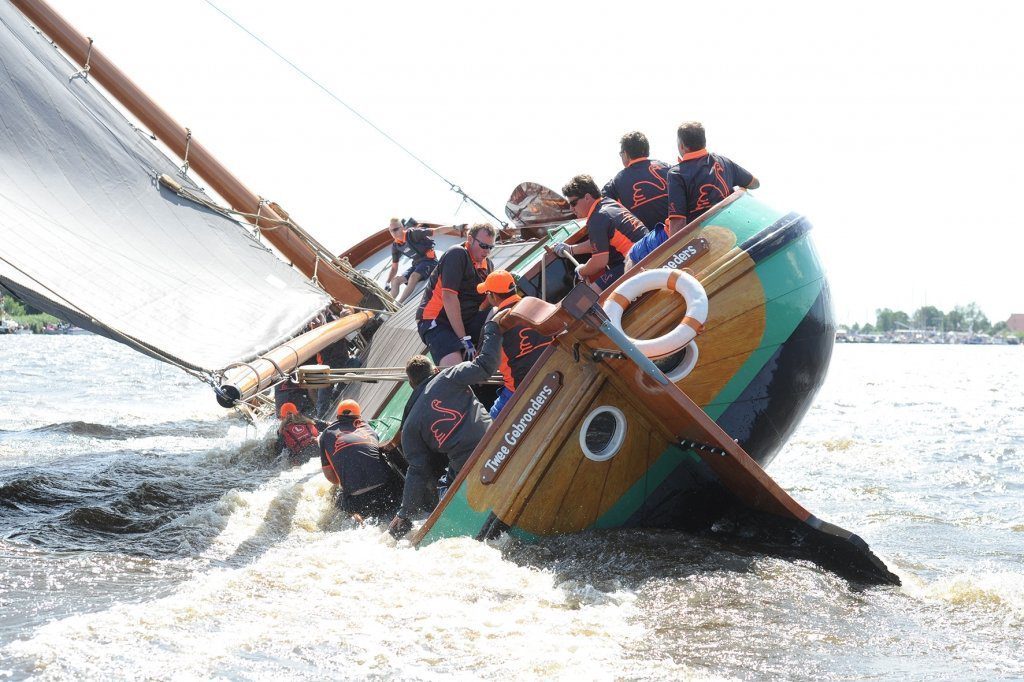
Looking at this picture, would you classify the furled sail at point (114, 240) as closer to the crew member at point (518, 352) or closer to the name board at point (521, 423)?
the crew member at point (518, 352)

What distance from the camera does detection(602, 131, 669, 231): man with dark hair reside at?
690 centimetres

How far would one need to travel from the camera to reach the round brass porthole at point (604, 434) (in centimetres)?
556

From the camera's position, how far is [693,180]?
6.35 metres

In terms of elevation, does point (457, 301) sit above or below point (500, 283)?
below

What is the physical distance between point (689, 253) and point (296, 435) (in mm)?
4959

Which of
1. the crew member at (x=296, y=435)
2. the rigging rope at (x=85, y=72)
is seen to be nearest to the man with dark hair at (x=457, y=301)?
the crew member at (x=296, y=435)

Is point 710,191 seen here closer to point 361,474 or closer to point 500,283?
point 500,283

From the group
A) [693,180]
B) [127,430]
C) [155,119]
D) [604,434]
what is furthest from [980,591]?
[127,430]

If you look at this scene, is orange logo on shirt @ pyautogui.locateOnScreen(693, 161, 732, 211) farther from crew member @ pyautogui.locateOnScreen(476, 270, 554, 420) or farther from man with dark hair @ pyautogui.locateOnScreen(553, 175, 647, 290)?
crew member @ pyautogui.locateOnScreen(476, 270, 554, 420)

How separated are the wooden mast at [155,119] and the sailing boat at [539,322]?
90 cm

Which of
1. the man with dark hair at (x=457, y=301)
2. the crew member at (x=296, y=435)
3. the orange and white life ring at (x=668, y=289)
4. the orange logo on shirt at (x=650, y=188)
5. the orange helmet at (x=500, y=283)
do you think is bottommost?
the crew member at (x=296, y=435)

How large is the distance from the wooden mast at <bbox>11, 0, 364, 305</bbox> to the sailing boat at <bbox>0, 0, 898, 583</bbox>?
898 millimetres

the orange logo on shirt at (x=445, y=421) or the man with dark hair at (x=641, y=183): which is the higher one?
the man with dark hair at (x=641, y=183)

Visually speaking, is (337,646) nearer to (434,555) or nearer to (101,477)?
(434,555)
